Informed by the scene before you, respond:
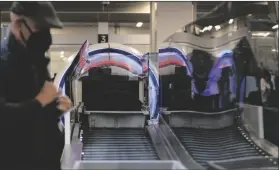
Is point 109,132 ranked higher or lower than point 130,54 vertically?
lower

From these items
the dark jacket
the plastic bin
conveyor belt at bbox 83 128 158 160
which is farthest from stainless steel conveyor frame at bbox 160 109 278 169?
the dark jacket

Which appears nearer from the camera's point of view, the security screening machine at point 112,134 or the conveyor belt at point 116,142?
the security screening machine at point 112,134

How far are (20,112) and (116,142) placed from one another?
1.79 metres

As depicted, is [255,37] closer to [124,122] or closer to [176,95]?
[176,95]

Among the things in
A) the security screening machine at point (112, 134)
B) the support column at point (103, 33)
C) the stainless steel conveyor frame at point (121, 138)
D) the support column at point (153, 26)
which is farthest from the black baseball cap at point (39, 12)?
the support column at point (103, 33)

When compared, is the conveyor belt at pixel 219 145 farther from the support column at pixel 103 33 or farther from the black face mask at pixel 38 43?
the support column at pixel 103 33

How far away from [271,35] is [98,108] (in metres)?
2.00

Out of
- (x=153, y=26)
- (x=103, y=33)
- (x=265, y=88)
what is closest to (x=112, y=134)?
(x=103, y=33)

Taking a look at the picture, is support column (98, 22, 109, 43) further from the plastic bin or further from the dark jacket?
the dark jacket

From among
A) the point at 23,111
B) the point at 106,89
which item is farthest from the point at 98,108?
the point at 23,111

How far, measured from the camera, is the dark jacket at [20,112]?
1.43m

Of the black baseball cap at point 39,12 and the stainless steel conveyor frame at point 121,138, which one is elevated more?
the black baseball cap at point 39,12

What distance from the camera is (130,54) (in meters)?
3.52

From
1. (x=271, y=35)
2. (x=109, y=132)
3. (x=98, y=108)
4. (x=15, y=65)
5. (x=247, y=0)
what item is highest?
(x=247, y=0)
